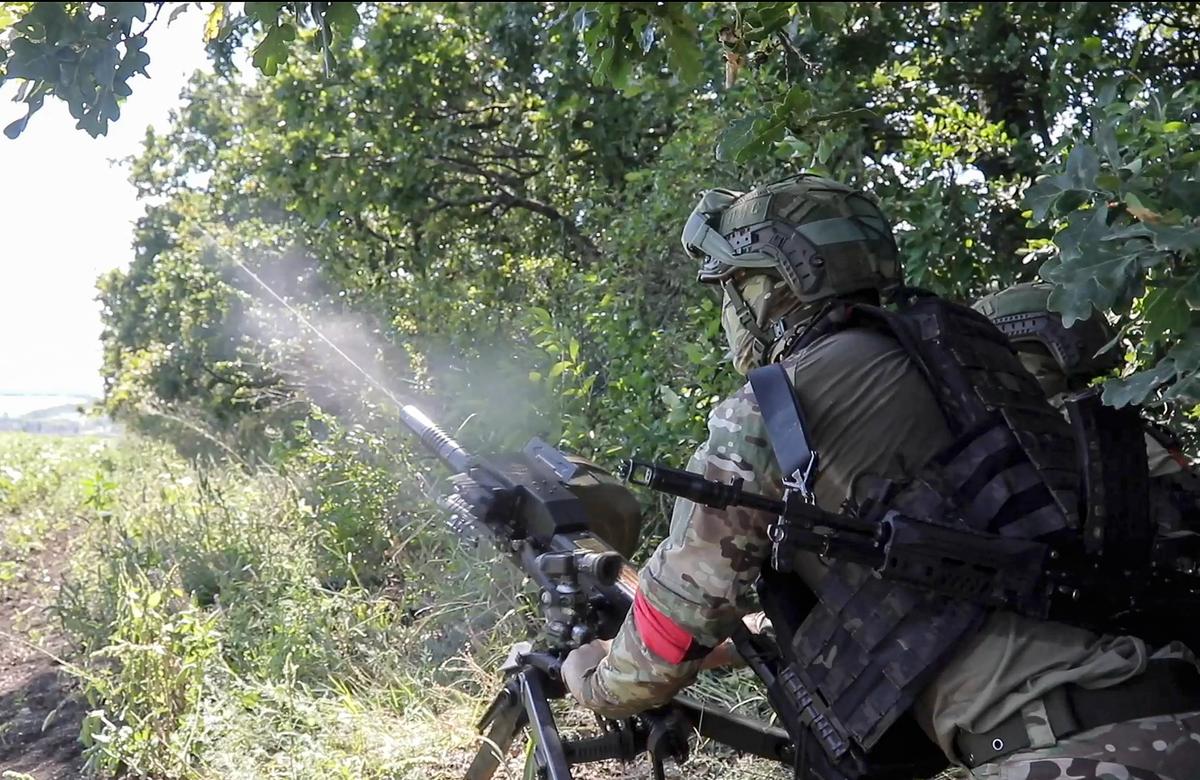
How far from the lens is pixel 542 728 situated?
254 centimetres

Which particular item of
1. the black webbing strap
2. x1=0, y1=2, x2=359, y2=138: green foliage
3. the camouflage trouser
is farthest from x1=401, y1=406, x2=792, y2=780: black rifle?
x1=0, y1=2, x2=359, y2=138: green foliage

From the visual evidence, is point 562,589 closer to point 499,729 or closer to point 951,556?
point 499,729

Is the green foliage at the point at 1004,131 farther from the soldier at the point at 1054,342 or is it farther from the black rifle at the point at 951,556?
Result: the black rifle at the point at 951,556

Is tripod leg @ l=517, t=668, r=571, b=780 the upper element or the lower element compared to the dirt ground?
upper

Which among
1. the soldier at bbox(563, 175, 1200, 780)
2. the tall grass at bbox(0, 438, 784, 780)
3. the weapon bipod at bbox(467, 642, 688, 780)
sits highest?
the soldier at bbox(563, 175, 1200, 780)

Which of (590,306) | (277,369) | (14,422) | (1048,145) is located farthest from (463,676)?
(14,422)

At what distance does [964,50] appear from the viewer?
4.62 meters

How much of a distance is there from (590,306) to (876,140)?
5.90ft

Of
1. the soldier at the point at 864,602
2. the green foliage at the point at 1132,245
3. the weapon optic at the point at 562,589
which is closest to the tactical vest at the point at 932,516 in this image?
the soldier at the point at 864,602

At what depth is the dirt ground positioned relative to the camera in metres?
4.14

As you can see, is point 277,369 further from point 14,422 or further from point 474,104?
point 14,422

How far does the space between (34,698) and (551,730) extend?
3498 millimetres

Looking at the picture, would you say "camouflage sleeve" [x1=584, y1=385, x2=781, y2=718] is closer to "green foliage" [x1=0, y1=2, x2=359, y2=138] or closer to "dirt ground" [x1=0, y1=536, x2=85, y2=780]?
"green foliage" [x1=0, y1=2, x2=359, y2=138]

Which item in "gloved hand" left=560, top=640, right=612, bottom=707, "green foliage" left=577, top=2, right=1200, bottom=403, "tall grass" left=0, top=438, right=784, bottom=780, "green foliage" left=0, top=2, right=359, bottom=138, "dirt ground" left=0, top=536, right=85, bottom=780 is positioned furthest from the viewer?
"dirt ground" left=0, top=536, right=85, bottom=780
